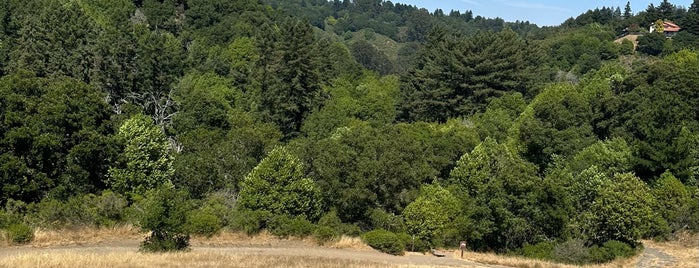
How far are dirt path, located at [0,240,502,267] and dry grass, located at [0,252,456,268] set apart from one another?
1105 millimetres

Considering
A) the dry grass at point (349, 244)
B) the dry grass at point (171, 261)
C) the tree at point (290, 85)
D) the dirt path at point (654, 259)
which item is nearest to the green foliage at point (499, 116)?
the tree at point (290, 85)

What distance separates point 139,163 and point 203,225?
9449 millimetres

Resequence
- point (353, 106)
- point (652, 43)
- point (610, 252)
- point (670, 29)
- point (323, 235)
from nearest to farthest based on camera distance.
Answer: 1. point (323, 235)
2. point (610, 252)
3. point (353, 106)
4. point (652, 43)
5. point (670, 29)

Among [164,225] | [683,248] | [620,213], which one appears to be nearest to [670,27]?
[683,248]

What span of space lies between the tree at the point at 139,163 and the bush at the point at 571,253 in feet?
77.8

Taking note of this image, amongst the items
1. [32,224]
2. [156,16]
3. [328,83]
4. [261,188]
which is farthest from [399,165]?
[156,16]

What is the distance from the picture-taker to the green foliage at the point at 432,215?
115 ft

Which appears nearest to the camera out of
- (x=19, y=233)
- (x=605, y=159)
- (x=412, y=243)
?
(x=19, y=233)

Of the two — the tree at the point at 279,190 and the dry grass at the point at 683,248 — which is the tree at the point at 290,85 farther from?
the dry grass at the point at 683,248

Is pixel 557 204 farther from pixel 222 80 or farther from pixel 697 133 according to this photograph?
pixel 222 80

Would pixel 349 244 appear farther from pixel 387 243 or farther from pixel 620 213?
pixel 620 213

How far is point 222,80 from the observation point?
3024 inches

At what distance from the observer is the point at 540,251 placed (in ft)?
116

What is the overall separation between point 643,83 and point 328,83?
36.8 meters
